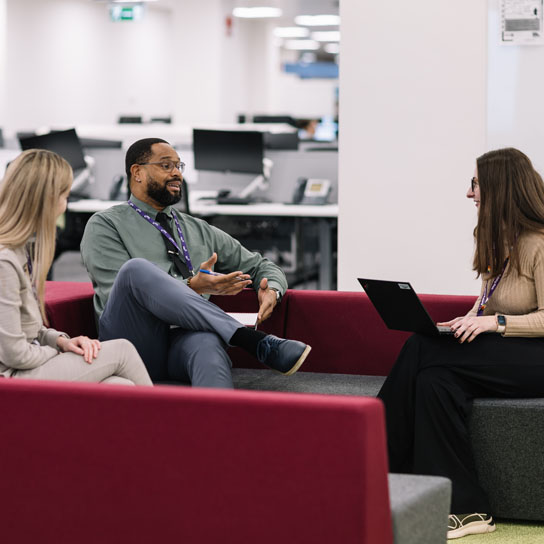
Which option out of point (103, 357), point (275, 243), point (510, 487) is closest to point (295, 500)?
point (103, 357)

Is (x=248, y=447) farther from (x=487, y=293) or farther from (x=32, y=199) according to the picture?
(x=487, y=293)

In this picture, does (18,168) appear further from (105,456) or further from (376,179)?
(376,179)

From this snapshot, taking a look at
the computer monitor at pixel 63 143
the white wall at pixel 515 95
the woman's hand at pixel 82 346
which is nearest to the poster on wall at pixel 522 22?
the white wall at pixel 515 95

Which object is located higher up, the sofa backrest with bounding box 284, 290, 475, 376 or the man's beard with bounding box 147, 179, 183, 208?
the man's beard with bounding box 147, 179, 183, 208

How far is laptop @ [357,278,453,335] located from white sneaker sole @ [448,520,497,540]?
523 millimetres

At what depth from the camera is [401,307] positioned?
2.46 metres

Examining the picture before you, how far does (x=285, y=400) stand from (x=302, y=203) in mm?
4684

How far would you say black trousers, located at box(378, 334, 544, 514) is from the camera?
7.54ft

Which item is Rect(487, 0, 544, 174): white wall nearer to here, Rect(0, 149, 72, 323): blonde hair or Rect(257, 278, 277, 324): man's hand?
Rect(257, 278, 277, 324): man's hand

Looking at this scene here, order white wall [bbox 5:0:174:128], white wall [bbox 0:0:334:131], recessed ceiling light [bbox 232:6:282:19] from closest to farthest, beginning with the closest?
white wall [bbox 0:0:334:131], white wall [bbox 5:0:174:128], recessed ceiling light [bbox 232:6:282:19]

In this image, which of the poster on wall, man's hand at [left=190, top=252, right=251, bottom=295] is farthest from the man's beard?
the poster on wall

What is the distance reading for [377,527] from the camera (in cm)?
143

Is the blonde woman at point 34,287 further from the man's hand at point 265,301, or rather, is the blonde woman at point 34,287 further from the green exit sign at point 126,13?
the green exit sign at point 126,13

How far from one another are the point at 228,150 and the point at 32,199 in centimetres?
423
